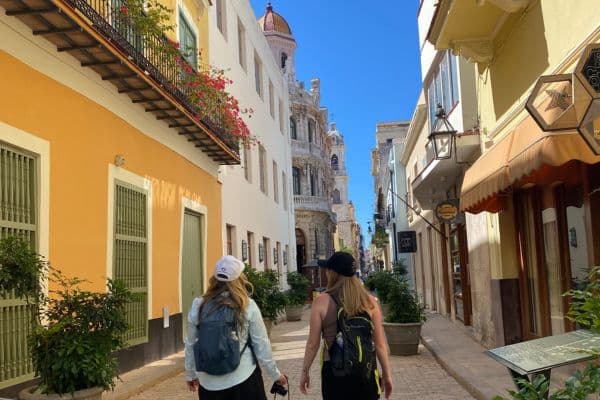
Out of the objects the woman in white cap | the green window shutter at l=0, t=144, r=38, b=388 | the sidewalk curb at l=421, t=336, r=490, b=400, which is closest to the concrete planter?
the sidewalk curb at l=421, t=336, r=490, b=400

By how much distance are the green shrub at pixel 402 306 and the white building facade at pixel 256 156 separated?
6355mm

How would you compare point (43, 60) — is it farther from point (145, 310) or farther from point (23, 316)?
point (145, 310)

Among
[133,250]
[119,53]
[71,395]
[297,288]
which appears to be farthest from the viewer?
[297,288]

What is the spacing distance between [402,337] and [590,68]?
7.07 meters

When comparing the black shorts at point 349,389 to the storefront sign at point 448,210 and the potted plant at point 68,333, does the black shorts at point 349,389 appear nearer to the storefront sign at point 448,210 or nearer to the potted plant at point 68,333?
the potted plant at point 68,333

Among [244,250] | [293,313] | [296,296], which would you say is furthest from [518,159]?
[296,296]

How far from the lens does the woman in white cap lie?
404 centimetres

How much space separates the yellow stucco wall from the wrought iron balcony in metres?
0.48

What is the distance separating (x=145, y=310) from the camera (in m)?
10.3

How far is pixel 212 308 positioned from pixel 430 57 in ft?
40.3

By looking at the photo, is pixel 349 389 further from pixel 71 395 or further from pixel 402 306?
pixel 402 306

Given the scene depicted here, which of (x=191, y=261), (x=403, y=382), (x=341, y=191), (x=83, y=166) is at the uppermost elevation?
(x=341, y=191)

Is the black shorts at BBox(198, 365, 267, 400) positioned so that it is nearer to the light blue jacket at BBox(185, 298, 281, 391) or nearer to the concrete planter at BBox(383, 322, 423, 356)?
the light blue jacket at BBox(185, 298, 281, 391)

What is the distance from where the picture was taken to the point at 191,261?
13.4 meters
